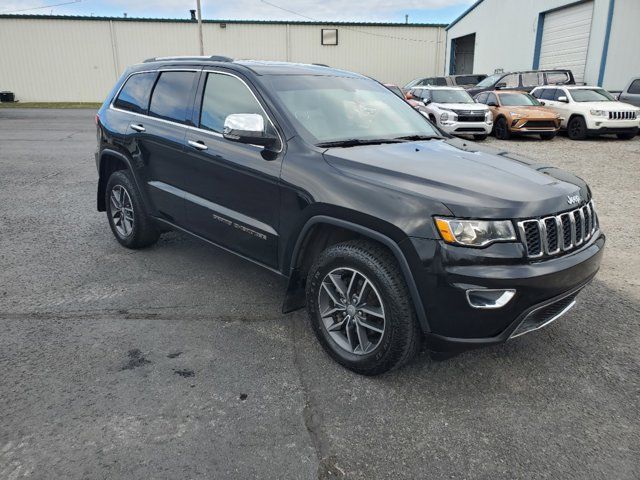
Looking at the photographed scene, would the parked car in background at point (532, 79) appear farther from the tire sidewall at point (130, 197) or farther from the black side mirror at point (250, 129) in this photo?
A: the black side mirror at point (250, 129)

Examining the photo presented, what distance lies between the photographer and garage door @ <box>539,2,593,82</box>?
20.7 meters

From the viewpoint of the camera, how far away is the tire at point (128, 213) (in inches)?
191

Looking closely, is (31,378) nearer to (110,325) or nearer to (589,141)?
(110,325)

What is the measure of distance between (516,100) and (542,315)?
1468 centimetres

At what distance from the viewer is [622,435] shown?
258 centimetres

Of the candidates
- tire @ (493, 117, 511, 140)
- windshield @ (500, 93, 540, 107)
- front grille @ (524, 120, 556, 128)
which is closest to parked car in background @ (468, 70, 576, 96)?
windshield @ (500, 93, 540, 107)

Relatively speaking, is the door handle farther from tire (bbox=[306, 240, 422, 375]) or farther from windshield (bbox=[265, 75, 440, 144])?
tire (bbox=[306, 240, 422, 375])

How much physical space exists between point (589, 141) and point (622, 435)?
14.5 metres

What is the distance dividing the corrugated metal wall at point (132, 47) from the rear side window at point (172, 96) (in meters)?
32.1

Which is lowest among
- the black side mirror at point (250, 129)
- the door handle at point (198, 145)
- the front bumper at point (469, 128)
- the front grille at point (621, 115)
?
the front bumper at point (469, 128)

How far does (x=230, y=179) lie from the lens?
3.68 meters

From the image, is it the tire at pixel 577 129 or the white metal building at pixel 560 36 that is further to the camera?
the white metal building at pixel 560 36

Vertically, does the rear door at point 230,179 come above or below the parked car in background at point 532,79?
below

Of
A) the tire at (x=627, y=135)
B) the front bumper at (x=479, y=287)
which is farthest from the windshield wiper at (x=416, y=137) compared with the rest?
the tire at (x=627, y=135)
